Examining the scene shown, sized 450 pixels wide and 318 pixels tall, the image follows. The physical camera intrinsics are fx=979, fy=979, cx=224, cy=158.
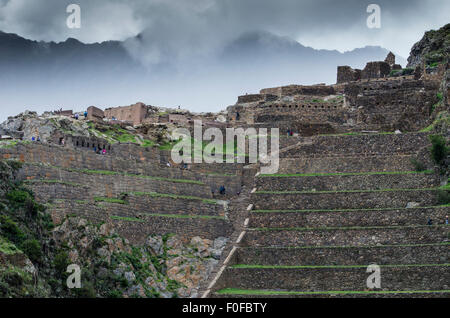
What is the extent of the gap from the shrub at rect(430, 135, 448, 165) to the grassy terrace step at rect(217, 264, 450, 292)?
326 inches

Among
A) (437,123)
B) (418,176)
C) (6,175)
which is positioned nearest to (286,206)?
(418,176)

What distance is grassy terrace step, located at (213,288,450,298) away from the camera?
37.4 m

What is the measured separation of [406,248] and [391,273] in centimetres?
177

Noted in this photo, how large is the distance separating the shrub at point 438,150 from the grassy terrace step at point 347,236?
5.49m

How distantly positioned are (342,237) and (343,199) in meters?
2.96

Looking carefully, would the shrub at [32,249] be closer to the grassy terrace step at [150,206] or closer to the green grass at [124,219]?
the grassy terrace step at [150,206]

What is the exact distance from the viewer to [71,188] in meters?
40.7

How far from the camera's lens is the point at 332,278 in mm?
39906

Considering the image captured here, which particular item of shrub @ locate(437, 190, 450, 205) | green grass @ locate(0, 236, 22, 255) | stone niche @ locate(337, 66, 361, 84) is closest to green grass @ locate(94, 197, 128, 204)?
green grass @ locate(0, 236, 22, 255)

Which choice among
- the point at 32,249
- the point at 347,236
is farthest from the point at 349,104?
the point at 32,249

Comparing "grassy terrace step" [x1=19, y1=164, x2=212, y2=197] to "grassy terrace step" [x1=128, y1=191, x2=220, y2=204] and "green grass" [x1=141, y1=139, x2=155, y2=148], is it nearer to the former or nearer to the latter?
"grassy terrace step" [x1=128, y1=191, x2=220, y2=204]

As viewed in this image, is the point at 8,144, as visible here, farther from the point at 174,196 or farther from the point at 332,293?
the point at 332,293

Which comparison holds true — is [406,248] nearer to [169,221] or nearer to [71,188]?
[169,221]

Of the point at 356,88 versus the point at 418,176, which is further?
the point at 356,88
